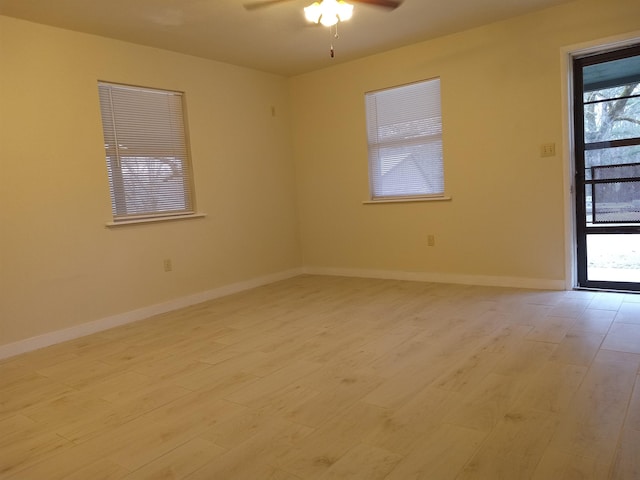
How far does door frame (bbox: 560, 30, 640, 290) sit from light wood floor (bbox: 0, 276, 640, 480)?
37 centimetres

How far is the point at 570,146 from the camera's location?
395cm

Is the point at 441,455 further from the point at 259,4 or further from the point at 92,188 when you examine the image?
the point at 92,188

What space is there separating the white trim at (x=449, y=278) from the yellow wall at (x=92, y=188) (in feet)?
3.27

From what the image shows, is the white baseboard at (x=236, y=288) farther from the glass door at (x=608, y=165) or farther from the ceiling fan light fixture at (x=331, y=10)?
the ceiling fan light fixture at (x=331, y=10)

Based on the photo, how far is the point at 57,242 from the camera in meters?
3.57

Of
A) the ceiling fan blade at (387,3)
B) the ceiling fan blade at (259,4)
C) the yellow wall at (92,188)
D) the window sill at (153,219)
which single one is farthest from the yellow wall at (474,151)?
the ceiling fan blade at (259,4)

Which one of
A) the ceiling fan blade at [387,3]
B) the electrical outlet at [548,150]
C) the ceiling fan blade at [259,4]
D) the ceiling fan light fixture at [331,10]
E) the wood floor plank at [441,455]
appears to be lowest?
the wood floor plank at [441,455]

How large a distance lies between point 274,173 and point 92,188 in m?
2.16

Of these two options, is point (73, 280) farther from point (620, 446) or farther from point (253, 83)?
point (620, 446)

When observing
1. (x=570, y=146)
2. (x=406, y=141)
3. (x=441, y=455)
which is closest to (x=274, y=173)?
(x=406, y=141)

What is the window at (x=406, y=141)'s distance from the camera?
466cm

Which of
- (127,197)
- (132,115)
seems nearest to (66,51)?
(132,115)

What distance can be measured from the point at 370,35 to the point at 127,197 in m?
2.63

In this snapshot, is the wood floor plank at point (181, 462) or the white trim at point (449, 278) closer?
the wood floor plank at point (181, 462)
